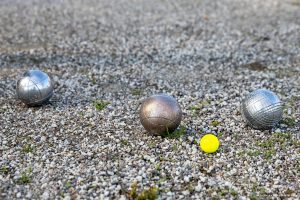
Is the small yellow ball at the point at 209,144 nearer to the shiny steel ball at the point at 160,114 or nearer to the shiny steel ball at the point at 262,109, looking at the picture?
the shiny steel ball at the point at 160,114

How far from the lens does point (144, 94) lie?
431 inches

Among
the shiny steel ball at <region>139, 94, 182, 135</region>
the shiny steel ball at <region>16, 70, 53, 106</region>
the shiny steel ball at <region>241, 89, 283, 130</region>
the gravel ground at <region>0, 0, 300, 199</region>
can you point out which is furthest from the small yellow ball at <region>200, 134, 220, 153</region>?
the shiny steel ball at <region>16, 70, 53, 106</region>

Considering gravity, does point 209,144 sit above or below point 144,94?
above

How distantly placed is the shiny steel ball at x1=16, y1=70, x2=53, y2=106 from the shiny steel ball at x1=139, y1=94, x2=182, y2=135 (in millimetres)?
2583

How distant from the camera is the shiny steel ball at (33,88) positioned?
9750 mm

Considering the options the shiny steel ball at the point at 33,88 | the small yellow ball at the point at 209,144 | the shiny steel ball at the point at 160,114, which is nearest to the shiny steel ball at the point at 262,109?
the small yellow ball at the point at 209,144

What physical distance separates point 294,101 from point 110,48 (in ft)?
19.6

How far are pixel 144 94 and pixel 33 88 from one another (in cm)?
271

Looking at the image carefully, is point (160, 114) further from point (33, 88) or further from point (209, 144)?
point (33, 88)

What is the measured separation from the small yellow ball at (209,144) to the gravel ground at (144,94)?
15 centimetres

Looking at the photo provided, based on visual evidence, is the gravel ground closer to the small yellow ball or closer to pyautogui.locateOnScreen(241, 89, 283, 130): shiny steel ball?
the small yellow ball

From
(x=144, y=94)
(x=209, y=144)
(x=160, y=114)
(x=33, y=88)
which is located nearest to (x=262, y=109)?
(x=209, y=144)

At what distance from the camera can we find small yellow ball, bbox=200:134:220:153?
8.27 metres

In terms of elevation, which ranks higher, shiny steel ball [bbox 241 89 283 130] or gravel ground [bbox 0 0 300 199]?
shiny steel ball [bbox 241 89 283 130]
